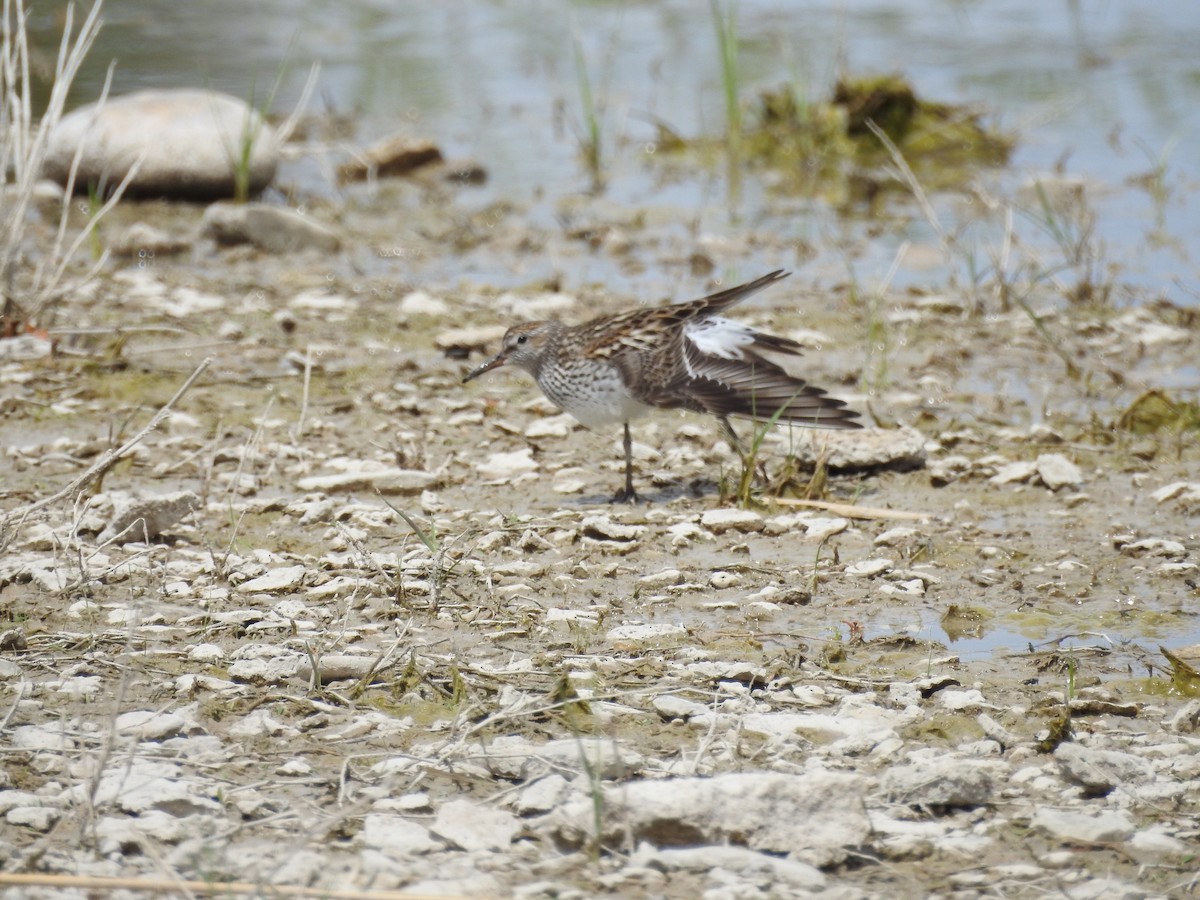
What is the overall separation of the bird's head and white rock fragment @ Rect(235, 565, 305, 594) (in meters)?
1.91

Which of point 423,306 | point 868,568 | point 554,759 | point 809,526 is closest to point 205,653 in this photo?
point 554,759

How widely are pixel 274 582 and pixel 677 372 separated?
1.91m

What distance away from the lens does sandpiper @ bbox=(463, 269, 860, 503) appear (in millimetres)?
6426

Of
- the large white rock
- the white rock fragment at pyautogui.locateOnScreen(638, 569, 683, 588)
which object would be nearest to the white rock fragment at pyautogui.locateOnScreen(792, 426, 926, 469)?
the white rock fragment at pyautogui.locateOnScreen(638, 569, 683, 588)

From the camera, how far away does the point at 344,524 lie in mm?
6188

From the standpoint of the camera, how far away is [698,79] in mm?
15320

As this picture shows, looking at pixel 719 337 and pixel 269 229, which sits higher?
pixel 719 337

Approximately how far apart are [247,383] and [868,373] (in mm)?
2980

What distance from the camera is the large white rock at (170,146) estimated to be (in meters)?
11.1

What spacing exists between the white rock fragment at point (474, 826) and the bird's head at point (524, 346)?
3.47 m

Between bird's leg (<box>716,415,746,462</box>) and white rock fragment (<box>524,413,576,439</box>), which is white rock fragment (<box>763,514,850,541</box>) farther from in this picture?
white rock fragment (<box>524,413,576,439</box>)

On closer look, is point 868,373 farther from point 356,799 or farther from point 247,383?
point 356,799

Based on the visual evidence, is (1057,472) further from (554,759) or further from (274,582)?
(554,759)

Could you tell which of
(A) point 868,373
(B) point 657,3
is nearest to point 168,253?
(A) point 868,373
